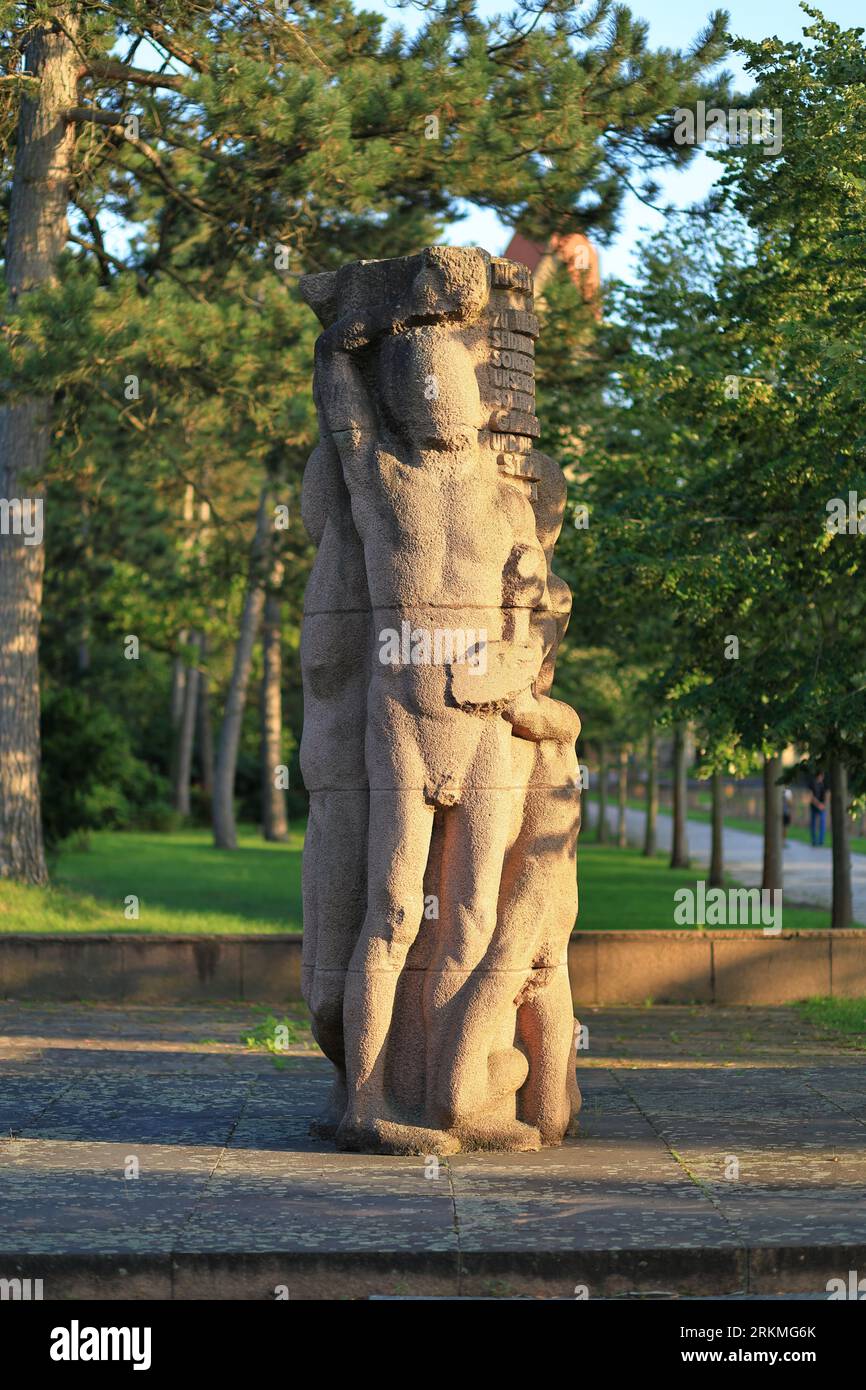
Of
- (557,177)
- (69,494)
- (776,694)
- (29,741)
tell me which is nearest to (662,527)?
(776,694)

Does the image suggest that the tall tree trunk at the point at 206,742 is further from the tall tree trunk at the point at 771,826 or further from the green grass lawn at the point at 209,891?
the tall tree trunk at the point at 771,826

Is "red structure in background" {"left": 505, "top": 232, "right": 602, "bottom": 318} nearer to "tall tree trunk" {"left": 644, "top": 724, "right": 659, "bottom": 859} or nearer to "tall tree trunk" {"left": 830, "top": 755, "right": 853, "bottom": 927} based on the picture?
"tall tree trunk" {"left": 830, "top": 755, "right": 853, "bottom": 927}

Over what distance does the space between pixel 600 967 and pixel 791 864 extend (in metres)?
23.4

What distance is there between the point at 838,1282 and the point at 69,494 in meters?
31.2

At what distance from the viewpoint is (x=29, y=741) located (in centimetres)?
1977

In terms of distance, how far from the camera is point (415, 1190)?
7.93 m

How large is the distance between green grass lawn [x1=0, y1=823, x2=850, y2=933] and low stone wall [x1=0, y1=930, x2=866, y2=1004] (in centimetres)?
216

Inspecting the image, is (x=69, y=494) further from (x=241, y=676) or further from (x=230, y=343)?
(x=230, y=343)

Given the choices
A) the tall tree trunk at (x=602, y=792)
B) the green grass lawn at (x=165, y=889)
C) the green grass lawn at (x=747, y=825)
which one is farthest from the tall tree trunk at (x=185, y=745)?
→ the green grass lawn at (x=747, y=825)

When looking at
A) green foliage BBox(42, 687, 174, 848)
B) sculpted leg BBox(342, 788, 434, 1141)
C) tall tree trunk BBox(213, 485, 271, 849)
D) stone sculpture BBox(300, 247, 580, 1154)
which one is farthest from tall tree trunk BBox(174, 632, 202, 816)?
sculpted leg BBox(342, 788, 434, 1141)

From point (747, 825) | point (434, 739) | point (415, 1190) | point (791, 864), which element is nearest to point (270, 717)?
point (791, 864)

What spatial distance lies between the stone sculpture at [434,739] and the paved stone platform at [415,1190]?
19.6 inches

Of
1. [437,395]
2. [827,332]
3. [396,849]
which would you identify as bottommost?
[396,849]

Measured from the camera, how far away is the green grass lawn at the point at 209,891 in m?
18.4
